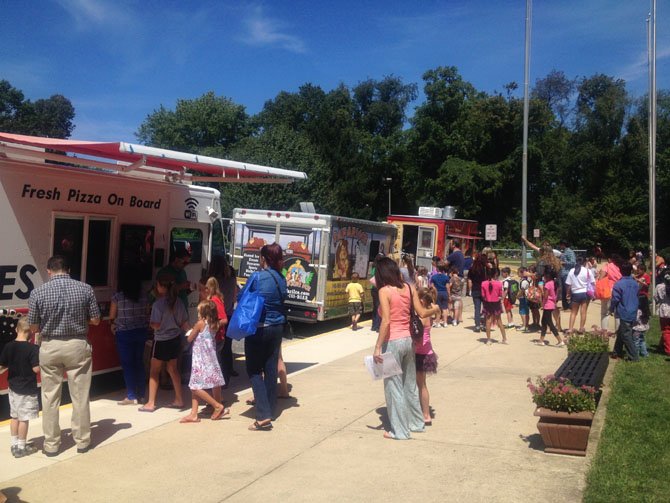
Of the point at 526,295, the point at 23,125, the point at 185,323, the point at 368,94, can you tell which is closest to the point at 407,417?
the point at 185,323

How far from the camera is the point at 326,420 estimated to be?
281 inches

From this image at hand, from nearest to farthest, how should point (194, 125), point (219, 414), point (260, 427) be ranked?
point (260, 427) → point (219, 414) → point (194, 125)

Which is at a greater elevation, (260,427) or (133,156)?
(133,156)

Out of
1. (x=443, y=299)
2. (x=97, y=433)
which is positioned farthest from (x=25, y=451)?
(x=443, y=299)

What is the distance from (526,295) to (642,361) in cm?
333

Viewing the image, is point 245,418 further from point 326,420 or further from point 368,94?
point 368,94

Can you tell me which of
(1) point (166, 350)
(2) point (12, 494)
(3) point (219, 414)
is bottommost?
(2) point (12, 494)

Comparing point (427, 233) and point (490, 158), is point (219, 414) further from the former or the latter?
point (490, 158)

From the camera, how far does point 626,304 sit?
10398mm

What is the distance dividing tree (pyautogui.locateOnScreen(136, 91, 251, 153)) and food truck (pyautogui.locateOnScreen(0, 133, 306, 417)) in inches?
1974

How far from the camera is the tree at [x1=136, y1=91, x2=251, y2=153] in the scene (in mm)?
58531

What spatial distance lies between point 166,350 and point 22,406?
1878 millimetres

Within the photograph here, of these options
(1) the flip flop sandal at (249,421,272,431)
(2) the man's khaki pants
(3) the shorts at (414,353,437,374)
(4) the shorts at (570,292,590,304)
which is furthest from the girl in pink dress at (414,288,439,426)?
(4) the shorts at (570,292,590,304)

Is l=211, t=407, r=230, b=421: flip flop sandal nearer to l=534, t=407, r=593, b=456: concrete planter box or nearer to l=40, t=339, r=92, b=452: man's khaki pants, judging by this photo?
l=40, t=339, r=92, b=452: man's khaki pants
